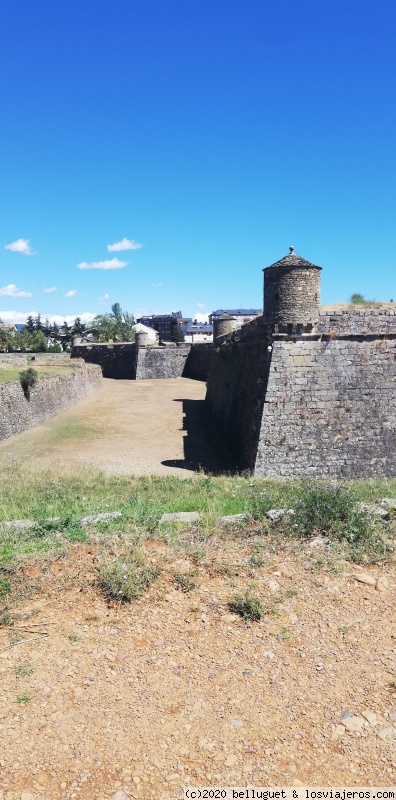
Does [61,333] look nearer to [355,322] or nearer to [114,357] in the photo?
[114,357]

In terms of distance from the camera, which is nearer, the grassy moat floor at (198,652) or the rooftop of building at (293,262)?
the grassy moat floor at (198,652)

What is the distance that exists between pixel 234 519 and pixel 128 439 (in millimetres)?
14019

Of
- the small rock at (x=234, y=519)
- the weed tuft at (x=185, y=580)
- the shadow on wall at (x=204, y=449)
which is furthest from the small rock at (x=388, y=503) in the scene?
the shadow on wall at (x=204, y=449)

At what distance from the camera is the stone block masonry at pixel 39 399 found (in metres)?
21.0

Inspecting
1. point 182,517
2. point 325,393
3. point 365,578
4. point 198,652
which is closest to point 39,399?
point 325,393

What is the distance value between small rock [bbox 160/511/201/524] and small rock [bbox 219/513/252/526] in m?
0.36

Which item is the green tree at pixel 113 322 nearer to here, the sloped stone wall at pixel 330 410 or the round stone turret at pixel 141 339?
the round stone turret at pixel 141 339

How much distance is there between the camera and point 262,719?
319 centimetres

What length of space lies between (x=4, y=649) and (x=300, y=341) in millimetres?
10559

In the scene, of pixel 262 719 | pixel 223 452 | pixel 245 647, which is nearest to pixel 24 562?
pixel 245 647

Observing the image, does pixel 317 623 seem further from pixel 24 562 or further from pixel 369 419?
pixel 369 419

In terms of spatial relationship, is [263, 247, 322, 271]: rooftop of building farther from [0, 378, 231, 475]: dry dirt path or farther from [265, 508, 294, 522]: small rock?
[265, 508, 294, 522]: small rock

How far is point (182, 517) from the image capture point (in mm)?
6293

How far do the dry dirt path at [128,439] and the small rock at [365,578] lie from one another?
372 inches
